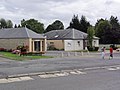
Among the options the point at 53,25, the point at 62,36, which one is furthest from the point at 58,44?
the point at 53,25

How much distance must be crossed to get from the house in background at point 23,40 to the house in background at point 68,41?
9664 mm

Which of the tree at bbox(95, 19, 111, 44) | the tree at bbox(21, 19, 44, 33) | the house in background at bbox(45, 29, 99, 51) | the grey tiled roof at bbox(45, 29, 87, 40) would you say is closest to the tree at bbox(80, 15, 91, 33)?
the tree at bbox(21, 19, 44, 33)

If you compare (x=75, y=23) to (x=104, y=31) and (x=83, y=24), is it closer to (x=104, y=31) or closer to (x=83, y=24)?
(x=83, y=24)

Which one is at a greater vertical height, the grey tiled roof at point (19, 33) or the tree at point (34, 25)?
the tree at point (34, 25)

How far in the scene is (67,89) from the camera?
39.0ft

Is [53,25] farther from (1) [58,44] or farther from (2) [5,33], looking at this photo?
(2) [5,33]

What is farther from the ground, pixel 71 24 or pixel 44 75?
pixel 71 24

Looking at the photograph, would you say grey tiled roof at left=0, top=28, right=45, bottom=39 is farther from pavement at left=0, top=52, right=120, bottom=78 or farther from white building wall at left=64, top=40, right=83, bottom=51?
pavement at left=0, top=52, right=120, bottom=78

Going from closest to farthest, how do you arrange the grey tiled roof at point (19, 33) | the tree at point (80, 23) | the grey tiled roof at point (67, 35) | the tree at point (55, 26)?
the grey tiled roof at point (19, 33) → the grey tiled roof at point (67, 35) → the tree at point (80, 23) → the tree at point (55, 26)

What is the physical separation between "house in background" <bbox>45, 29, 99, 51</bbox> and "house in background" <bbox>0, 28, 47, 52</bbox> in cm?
966

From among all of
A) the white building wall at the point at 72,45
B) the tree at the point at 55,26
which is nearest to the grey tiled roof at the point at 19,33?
the white building wall at the point at 72,45

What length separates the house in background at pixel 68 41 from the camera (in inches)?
2611

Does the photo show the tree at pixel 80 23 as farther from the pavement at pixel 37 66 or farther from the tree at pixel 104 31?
the pavement at pixel 37 66

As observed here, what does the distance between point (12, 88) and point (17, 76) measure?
4176 mm
